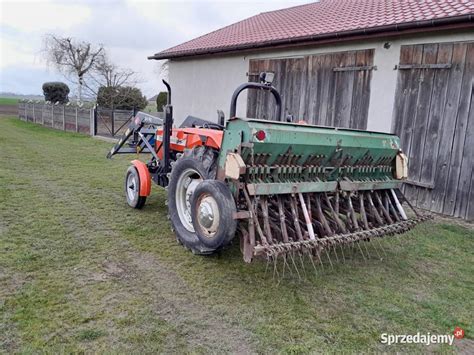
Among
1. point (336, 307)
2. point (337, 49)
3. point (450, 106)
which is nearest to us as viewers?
point (336, 307)

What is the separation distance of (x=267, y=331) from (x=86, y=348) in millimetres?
1034

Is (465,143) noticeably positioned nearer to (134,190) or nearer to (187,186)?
(187,186)

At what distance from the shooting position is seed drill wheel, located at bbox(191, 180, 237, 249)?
2.80 m

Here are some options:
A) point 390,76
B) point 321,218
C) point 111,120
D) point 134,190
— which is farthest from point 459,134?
point 111,120

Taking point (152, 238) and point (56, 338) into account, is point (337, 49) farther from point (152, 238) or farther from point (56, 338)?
point (56, 338)

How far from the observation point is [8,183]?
595 centimetres

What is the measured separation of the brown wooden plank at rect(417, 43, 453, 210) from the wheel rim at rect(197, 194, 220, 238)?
4136 mm

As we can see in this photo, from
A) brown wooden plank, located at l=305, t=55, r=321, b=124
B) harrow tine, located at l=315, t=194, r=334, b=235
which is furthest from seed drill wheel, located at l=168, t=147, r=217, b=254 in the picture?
brown wooden plank, located at l=305, t=55, r=321, b=124

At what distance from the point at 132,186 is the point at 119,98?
16.0 meters

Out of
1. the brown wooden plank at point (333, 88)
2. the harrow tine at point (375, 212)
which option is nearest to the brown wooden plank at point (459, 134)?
the brown wooden plank at point (333, 88)

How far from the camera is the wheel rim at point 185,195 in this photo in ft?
12.2

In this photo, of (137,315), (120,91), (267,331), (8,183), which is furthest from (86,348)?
(120,91)

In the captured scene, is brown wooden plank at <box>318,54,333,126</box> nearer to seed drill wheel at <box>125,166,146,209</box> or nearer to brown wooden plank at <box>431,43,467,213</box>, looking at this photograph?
brown wooden plank at <box>431,43,467,213</box>

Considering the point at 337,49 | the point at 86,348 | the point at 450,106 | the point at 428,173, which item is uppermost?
the point at 337,49
